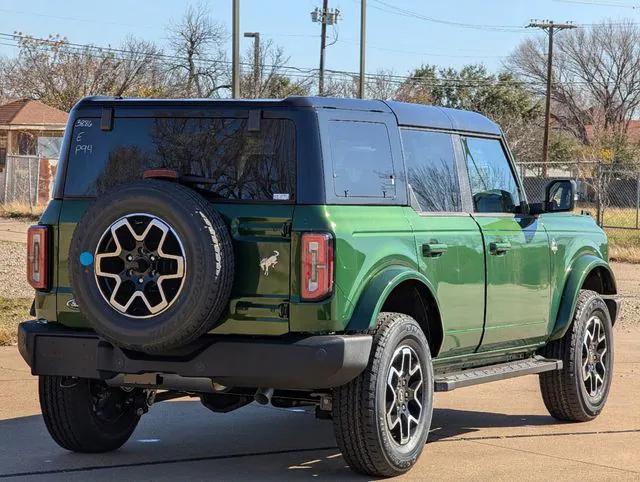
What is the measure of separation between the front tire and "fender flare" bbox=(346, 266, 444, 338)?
0.53 feet

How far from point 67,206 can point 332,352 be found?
177cm

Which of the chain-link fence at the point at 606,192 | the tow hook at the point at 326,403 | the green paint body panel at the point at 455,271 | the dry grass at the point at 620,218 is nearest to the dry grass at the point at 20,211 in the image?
the chain-link fence at the point at 606,192

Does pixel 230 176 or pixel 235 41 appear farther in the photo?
pixel 235 41

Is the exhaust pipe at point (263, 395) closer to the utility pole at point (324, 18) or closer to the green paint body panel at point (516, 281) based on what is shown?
the green paint body panel at point (516, 281)

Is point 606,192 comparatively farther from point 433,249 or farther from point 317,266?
point 317,266

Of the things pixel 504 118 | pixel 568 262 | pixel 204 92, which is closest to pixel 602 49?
pixel 504 118

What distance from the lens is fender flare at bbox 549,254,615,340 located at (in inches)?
348

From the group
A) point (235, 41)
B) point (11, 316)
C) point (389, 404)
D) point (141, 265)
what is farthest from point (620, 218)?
point (141, 265)

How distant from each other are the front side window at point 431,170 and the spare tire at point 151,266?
1430 millimetres

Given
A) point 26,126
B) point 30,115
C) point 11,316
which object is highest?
point 30,115

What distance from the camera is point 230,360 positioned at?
654cm

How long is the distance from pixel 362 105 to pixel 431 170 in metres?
0.81

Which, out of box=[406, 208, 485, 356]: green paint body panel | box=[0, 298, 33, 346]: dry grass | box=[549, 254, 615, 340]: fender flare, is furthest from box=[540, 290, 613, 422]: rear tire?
box=[0, 298, 33, 346]: dry grass

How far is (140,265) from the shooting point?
21.5 feet
